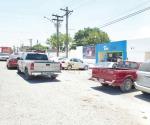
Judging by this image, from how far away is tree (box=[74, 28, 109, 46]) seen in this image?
88812 mm

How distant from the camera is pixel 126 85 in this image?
12.0 metres

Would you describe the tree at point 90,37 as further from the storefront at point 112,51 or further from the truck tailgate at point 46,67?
the truck tailgate at point 46,67

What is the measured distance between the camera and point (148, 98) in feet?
34.2

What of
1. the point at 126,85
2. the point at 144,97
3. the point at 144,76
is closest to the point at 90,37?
the point at 126,85

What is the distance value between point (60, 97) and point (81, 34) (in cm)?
9220

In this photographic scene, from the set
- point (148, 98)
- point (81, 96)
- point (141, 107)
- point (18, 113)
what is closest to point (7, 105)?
point (18, 113)

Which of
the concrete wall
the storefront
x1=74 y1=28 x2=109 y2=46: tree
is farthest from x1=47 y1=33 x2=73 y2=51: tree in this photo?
the concrete wall

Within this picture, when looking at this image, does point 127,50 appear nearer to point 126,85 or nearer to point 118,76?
point 126,85

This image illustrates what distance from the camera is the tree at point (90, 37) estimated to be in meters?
88.8

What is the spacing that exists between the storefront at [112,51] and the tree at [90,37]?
49387 millimetres

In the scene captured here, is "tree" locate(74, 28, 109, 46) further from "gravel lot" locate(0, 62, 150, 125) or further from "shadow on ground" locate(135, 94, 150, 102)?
"gravel lot" locate(0, 62, 150, 125)

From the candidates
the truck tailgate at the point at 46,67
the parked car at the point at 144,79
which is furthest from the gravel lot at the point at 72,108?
the truck tailgate at the point at 46,67

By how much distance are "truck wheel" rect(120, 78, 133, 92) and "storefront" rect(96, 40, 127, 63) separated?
60.8 feet

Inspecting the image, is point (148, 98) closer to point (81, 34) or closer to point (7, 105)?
point (7, 105)
